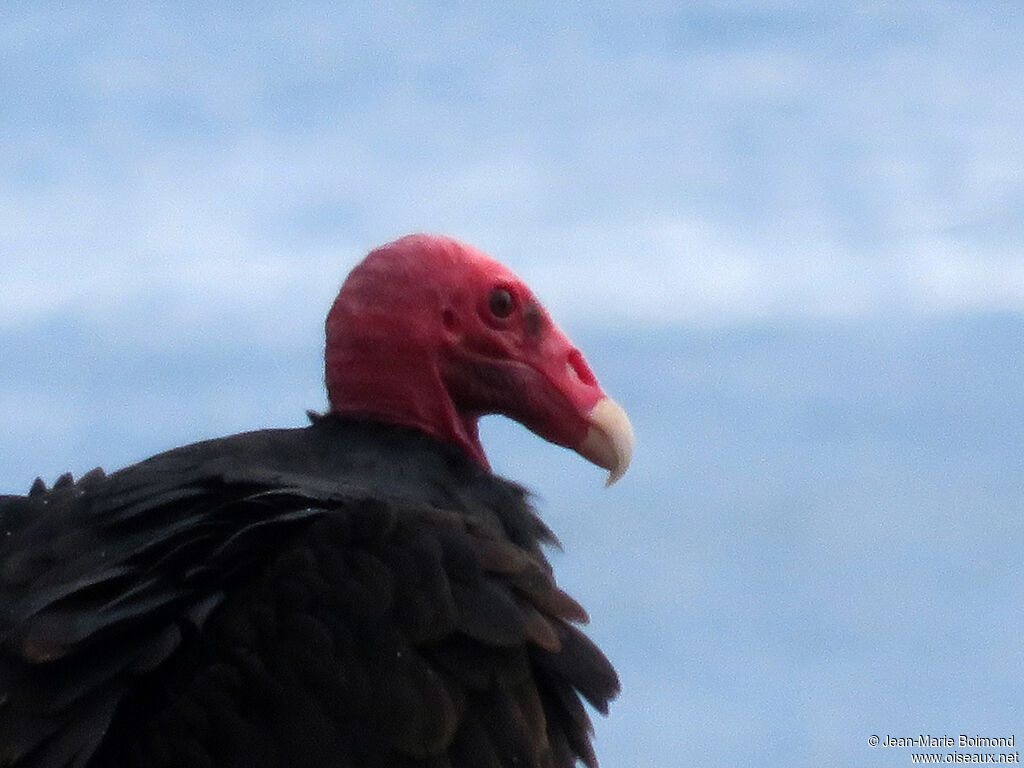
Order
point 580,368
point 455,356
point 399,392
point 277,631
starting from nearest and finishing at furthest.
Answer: point 277,631
point 399,392
point 455,356
point 580,368

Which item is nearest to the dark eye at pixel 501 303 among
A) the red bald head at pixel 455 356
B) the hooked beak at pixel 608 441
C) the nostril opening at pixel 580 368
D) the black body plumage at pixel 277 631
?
Answer: the red bald head at pixel 455 356

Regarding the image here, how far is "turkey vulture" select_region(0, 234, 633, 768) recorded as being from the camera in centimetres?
562

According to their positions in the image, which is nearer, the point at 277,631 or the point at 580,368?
the point at 277,631

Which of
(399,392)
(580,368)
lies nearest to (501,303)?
(580,368)

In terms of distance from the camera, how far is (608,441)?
22.6 feet

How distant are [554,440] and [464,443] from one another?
282 mm

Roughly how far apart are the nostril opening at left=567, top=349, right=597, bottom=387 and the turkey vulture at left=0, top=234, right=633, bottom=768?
20.4 inches

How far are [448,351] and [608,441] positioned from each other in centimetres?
55

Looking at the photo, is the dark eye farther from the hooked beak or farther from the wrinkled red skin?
the hooked beak

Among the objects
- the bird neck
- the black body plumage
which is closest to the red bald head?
the bird neck

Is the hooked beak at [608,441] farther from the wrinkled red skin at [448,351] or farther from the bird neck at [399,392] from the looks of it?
the bird neck at [399,392]

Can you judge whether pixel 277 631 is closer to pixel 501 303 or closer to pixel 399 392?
pixel 399 392

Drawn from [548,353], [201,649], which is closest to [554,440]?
[548,353]

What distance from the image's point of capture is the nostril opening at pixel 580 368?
700cm
